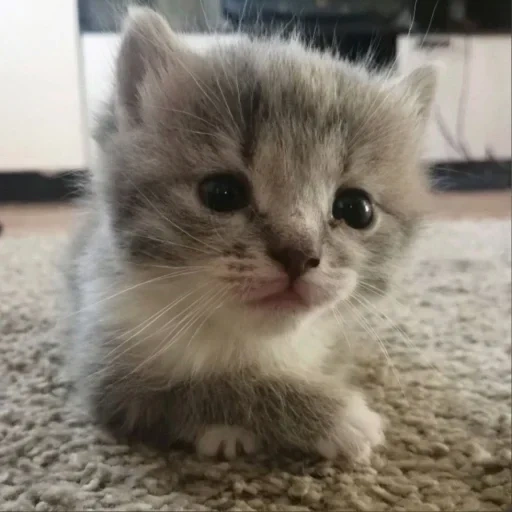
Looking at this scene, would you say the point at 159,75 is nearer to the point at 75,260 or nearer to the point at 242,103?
the point at 242,103

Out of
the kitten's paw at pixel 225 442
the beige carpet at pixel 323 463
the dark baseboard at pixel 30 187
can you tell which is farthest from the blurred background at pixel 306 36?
the kitten's paw at pixel 225 442

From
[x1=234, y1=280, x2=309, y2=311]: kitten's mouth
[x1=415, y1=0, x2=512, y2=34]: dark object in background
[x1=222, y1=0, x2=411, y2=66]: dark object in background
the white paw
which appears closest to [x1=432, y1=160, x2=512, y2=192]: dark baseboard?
[x1=415, y1=0, x2=512, y2=34]: dark object in background

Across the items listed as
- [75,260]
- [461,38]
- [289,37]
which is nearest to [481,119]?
[461,38]

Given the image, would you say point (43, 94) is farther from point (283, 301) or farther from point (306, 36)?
point (283, 301)

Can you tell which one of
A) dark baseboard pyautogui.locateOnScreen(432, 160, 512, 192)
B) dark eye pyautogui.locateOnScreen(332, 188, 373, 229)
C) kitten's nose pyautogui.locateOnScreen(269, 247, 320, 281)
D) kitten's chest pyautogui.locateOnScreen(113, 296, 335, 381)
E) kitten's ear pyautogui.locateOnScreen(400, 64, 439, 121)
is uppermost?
kitten's ear pyautogui.locateOnScreen(400, 64, 439, 121)

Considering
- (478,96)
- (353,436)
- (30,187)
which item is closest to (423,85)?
(353,436)

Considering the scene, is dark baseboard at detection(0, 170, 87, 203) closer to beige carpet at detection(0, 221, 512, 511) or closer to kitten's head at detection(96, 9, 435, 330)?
beige carpet at detection(0, 221, 512, 511)
